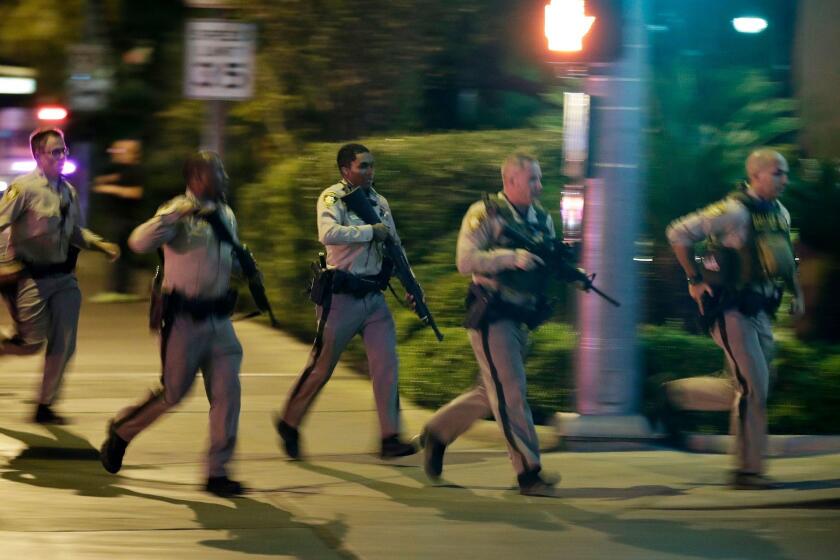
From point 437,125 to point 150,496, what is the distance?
9.48 meters

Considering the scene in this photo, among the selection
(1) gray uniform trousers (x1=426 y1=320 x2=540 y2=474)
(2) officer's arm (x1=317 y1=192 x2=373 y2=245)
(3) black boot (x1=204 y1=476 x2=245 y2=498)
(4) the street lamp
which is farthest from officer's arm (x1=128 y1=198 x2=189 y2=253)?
(4) the street lamp

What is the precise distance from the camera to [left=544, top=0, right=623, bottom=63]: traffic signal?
27.7ft

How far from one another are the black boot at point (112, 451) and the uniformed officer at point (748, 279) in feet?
9.99

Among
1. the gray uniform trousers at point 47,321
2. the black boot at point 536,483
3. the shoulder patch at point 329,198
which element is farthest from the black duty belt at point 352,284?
the gray uniform trousers at point 47,321

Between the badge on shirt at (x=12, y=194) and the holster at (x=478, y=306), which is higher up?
the badge on shirt at (x=12, y=194)

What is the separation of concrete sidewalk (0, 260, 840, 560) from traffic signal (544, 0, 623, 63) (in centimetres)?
226

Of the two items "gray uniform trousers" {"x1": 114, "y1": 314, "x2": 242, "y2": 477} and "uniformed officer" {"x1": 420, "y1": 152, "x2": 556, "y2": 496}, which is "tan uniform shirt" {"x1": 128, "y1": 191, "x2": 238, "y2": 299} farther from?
"uniformed officer" {"x1": 420, "y1": 152, "x2": 556, "y2": 496}

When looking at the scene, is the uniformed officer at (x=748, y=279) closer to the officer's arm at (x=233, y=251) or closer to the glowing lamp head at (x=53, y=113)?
the officer's arm at (x=233, y=251)

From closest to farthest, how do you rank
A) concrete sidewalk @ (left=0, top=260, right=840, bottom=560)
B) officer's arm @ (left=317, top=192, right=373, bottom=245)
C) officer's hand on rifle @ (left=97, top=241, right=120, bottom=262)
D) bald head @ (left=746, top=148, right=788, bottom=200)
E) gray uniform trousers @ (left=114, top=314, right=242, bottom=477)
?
concrete sidewalk @ (left=0, top=260, right=840, bottom=560), gray uniform trousers @ (left=114, top=314, right=242, bottom=477), bald head @ (left=746, top=148, right=788, bottom=200), officer's arm @ (left=317, top=192, right=373, bottom=245), officer's hand on rifle @ (left=97, top=241, right=120, bottom=262)

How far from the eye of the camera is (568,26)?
8.43 meters

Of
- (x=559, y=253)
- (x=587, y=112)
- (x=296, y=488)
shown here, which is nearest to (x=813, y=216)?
(x=587, y=112)

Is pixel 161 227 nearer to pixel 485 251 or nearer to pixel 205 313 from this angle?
pixel 205 313

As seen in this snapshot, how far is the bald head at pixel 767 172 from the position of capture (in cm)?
Answer: 770

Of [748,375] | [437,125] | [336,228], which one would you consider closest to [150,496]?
[336,228]
